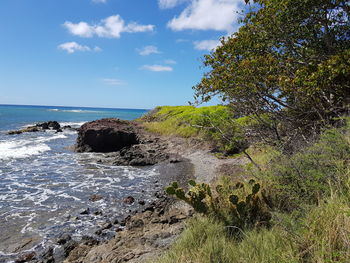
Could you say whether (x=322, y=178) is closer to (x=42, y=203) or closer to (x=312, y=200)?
(x=312, y=200)

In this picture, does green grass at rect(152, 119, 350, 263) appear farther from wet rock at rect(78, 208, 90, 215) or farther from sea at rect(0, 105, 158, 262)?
wet rock at rect(78, 208, 90, 215)

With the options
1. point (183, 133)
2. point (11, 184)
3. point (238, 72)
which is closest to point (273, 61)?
point (238, 72)

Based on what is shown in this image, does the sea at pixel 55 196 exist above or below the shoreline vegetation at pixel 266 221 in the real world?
below

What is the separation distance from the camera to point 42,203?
842 cm

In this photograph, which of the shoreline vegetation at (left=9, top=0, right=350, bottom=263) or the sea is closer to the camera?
the shoreline vegetation at (left=9, top=0, right=350, bottom=263)

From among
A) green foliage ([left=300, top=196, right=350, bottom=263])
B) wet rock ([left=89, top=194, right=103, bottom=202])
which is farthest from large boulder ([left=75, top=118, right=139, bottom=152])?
green foliage ([left=300, top=196, right=350, bottom=263])

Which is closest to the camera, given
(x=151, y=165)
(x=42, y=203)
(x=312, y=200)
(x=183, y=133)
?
(x=312, y=200)

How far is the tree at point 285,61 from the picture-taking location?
688 cm

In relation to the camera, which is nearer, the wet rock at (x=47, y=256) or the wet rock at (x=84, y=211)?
the wet rock at (x=47, y=256)

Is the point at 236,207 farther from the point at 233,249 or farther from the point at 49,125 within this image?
the point at 49,125

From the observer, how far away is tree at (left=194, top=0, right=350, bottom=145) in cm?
688

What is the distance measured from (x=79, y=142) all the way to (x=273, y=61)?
1691cm

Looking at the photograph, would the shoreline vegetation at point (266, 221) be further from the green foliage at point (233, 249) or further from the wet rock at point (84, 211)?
the wet rock at point (84, 211)

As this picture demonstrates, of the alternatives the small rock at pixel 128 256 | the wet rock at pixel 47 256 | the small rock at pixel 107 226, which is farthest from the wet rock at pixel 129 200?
the small rock at pixel 128 256
